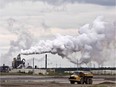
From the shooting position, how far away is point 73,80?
7825 centimetres

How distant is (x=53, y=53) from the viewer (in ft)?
368

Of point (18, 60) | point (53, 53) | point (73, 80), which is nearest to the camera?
point (73, 80)

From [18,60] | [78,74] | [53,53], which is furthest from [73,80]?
[18,60]

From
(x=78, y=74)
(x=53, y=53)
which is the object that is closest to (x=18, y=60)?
(x=53, y=53)

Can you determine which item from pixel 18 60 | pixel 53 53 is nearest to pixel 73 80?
pixel 53 53

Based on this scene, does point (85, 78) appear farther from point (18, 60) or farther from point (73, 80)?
point (18, 60)

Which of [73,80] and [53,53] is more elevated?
[53,53]

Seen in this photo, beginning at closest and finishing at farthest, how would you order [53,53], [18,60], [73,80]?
[73,80] → [53,53] → [18,60]

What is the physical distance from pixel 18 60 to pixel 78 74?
12097 centimetres

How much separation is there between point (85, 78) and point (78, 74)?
1557 millimetres

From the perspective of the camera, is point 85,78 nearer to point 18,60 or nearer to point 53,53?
point 53,53

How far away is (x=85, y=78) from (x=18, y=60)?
121345 millimetres

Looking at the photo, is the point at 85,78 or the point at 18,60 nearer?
the point at 85,78

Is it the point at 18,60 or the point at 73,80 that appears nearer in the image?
the point at 73,80
